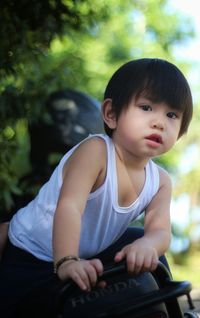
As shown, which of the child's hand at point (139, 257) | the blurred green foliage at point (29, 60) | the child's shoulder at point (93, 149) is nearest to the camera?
the child's hand at point (139, 257)

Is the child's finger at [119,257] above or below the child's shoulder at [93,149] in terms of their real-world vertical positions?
below

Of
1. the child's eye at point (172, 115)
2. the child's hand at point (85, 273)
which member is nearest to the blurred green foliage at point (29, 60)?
the child's eye at point (172, 115)

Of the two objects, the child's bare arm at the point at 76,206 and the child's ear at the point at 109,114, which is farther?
the child's ear at the point at 109,114

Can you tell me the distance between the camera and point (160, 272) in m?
1.92

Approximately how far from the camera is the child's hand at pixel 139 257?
5.95ft

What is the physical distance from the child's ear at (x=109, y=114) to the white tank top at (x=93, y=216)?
0.05 metres

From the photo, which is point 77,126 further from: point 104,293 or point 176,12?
point 176,12

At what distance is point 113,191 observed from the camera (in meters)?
2.21

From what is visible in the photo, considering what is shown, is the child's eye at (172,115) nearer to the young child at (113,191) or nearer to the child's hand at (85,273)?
the young child at (113,191)

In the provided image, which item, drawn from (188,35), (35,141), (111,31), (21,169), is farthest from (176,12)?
(35,141)

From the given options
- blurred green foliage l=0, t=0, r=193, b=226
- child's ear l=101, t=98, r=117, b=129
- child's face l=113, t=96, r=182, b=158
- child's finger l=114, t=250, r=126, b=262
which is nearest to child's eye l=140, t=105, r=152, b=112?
child's face l=113, t=96, r=182, b=158

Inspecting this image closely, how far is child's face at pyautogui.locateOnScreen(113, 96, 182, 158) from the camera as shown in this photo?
2.09 meters

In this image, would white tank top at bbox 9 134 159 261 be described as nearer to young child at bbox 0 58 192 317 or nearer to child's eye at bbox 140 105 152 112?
young child at bbox 0 58 192 317

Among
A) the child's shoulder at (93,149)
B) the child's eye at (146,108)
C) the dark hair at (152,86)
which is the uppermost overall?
the dark hair at (152,86)
